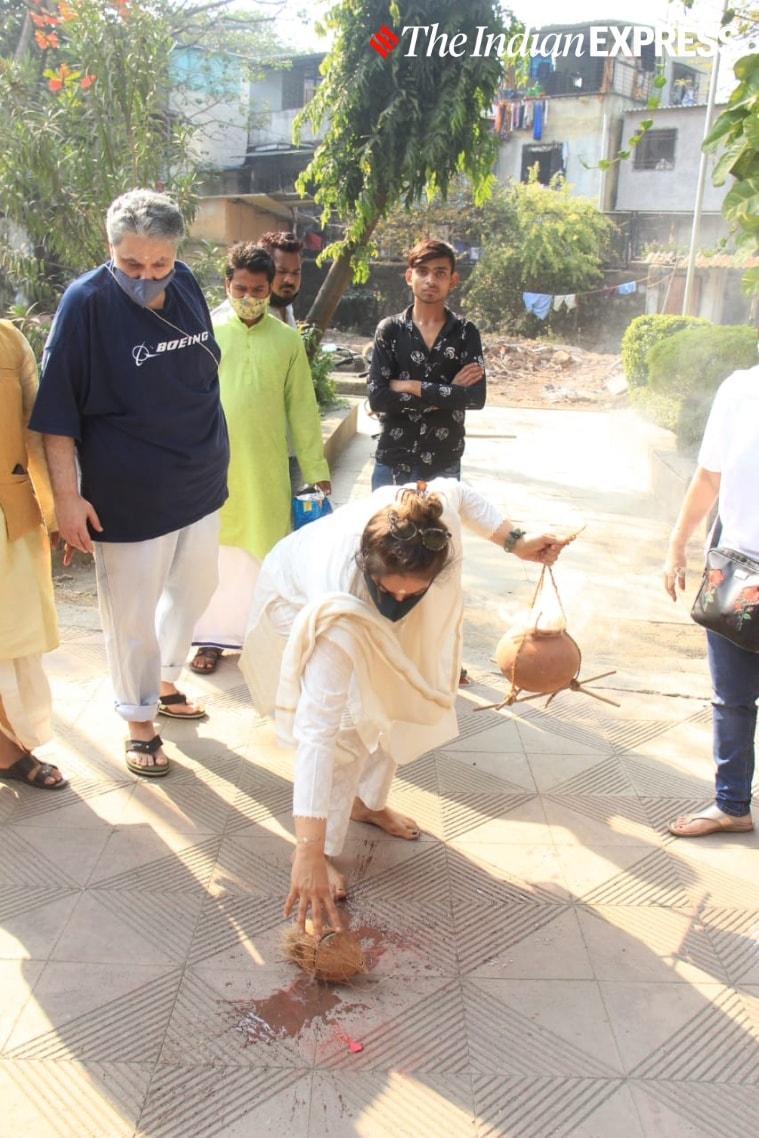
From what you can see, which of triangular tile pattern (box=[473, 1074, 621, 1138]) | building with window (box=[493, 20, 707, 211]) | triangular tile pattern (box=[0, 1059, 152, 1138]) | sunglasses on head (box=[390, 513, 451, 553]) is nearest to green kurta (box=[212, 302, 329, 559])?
sunglasses on head (box=[390, 513, 451, 553])

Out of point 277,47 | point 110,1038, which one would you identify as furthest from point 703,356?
point 277,47

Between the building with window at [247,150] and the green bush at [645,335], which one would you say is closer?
the green bush at [645,335]

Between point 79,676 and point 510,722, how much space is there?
172 centimetres

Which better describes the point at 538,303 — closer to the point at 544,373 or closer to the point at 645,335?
the point at 544,373

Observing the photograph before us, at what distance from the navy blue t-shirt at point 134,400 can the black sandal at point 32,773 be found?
0.78m

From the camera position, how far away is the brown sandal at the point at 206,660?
3.98 meters

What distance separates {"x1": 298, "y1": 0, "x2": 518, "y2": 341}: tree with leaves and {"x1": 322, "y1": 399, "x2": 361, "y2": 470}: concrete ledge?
80.2 inches

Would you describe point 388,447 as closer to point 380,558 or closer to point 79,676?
point 79,676

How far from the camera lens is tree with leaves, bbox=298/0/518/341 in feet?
19.0

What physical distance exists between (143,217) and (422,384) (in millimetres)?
1378

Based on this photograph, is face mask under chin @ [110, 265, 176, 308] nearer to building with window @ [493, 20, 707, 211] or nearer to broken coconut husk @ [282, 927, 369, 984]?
broken coconut husk @ [282, 927, 369, 984]

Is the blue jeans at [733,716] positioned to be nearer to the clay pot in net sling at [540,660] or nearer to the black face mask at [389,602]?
the clay pot in net sling at [540,660]

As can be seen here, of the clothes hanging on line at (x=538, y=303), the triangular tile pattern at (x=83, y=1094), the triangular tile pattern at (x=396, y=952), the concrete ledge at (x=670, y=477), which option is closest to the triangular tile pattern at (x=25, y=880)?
the triangular tile pattern at (x=396, y=952)

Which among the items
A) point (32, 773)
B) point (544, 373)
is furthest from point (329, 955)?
point (544, 373)
